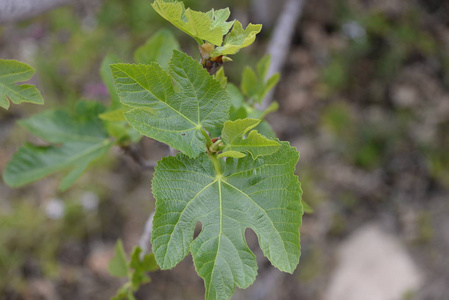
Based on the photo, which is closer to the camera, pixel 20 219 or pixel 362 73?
pixel 20 219

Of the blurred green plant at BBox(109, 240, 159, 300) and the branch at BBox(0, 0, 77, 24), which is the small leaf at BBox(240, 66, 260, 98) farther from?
the branch at BBox(0, 0, 77, 24)

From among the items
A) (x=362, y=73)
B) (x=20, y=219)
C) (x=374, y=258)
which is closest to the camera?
(x=20, y=219)

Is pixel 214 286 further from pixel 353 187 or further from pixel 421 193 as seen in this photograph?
pixel 421 193

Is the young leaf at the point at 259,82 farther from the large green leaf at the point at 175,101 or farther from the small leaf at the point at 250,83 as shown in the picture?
the large green leaf at the point at 175,101

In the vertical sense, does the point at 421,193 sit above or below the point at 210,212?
below

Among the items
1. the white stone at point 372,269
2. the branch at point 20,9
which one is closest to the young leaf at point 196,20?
the branch at point 20,9

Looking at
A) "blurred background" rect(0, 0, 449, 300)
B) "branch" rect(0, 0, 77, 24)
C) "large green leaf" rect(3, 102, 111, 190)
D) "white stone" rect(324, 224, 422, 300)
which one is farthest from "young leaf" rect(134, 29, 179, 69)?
"white stone" rect(324, 224, 422, 300)

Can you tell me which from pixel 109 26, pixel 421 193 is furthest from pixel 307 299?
pixel 109 26

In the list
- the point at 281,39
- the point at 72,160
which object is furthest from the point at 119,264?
the point at 281,39
